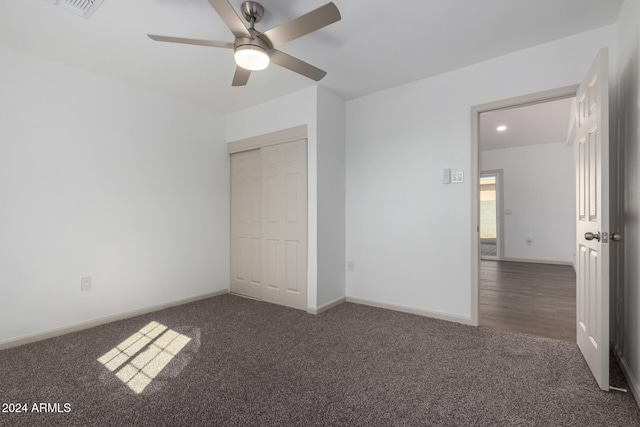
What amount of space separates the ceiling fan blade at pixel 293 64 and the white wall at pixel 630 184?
1920 mm

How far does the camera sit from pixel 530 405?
1717 millimetres

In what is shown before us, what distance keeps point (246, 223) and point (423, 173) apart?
2316mm

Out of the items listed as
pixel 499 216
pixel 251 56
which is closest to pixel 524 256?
pixel 499 216

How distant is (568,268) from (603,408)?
526cm

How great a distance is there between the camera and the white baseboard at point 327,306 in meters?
3.32

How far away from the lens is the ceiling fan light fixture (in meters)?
1.95

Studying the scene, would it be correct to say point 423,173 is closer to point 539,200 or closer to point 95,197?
point 95,197

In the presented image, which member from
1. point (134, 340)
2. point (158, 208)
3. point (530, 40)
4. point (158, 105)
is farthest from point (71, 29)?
point (530, 40)

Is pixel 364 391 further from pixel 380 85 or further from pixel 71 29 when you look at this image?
pixel 71 29

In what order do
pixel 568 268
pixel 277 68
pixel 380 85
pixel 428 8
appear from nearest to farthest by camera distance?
pixel 428 8
pixel 277 68
pixel 380 85
pixel 568 268

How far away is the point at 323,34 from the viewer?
2404 millimetres

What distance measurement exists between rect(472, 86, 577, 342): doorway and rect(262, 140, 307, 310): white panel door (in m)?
1.76

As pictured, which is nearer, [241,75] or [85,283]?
[241,75]

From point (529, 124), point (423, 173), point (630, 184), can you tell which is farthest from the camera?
point (529, 124)
